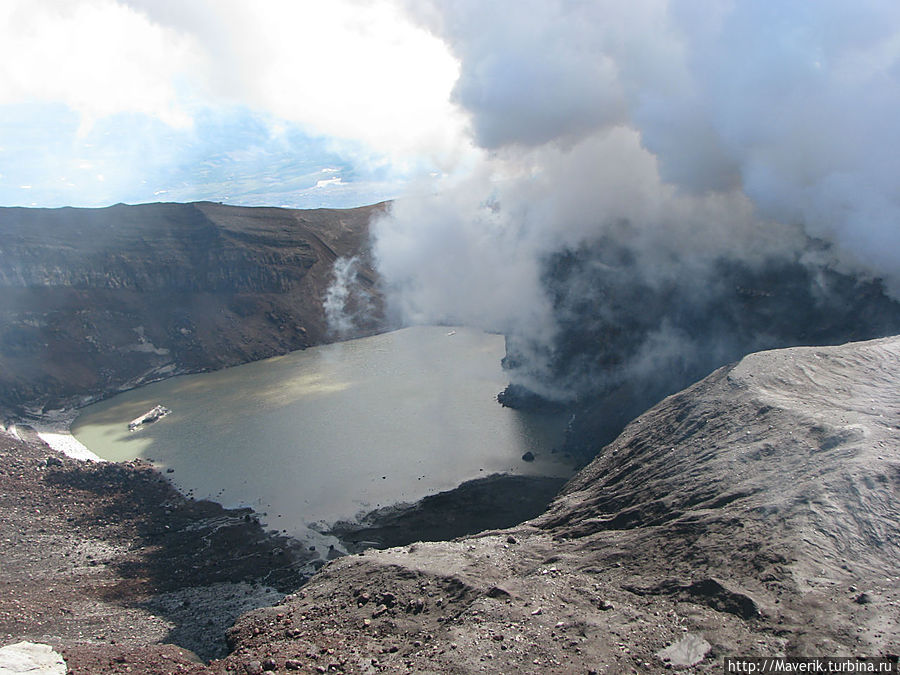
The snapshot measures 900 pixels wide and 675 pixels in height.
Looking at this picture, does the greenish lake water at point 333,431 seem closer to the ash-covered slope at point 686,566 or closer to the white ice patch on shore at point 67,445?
the white ice patch on shore at point 67,445

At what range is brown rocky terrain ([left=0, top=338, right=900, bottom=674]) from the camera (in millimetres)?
15031

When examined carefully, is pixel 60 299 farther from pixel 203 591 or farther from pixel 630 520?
pixel 630 520

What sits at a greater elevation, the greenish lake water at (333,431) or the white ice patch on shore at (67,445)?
the greenish lake water at (333,431)

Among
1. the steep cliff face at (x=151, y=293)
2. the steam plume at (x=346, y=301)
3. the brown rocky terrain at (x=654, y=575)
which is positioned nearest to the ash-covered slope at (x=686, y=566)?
the brown rocky terrain at (x=654, y=575)

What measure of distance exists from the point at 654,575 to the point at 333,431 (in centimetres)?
3188

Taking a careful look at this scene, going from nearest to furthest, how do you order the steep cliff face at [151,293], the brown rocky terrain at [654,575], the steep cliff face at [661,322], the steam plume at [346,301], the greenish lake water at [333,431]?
the brown rocky terrain at [654,575] < the steep cliff face at [661,322] < the greenish lake water at [333,431] < the steep cliff face at [151,293] < the steam plume at [346,301]

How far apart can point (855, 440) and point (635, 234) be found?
3296 centimetres

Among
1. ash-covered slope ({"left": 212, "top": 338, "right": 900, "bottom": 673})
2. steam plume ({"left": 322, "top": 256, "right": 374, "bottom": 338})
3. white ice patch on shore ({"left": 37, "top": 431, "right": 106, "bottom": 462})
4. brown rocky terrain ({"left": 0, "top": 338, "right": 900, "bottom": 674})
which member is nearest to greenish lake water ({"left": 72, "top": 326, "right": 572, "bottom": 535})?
white ice patch on shore ({"left": 37, "top": 431, "right": 106, "bottom": 462})

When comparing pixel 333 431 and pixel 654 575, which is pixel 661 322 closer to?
pixel 333 431

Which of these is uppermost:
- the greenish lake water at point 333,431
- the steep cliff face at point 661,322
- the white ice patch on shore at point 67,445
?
the steep cliff face at point 661,322

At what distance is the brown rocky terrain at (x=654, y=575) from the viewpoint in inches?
592

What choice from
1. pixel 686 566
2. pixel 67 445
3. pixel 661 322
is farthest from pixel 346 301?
pixel 686 566

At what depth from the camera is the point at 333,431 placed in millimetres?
46969

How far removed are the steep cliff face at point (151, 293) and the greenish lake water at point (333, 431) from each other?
504 centimetres
